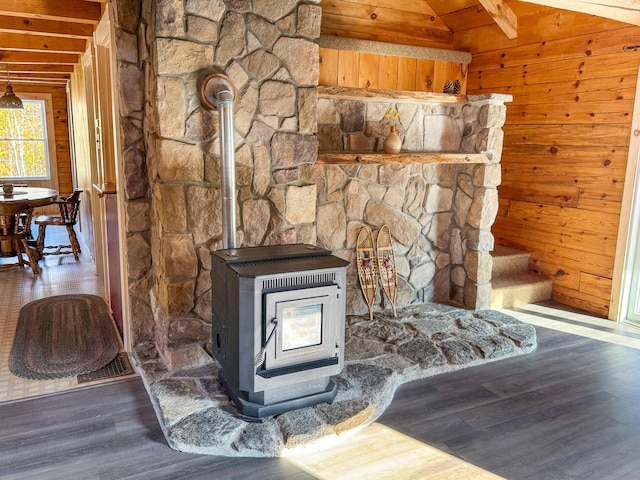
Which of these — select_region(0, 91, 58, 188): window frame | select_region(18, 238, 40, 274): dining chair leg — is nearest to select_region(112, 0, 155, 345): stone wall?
select_region(18, 238, 40, 274): dining chair leg

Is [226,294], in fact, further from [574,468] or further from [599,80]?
[599,80]

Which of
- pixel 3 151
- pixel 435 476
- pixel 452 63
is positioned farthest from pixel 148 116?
pixel 3 151

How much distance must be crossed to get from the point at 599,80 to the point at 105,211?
3.88 m

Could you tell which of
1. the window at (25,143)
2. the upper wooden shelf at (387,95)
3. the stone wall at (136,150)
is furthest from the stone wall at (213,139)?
the window at (25,143)

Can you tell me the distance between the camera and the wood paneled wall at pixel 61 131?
8.52 metres

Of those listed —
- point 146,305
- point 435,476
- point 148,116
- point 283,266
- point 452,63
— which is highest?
point 452,63

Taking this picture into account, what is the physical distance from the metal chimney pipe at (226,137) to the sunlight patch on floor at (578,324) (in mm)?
2522

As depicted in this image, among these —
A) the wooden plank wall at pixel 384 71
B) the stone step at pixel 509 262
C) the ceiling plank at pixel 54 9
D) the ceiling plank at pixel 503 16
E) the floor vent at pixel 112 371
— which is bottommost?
the floor vent at pixel 112 371

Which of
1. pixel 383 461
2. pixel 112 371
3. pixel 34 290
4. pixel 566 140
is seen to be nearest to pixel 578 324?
pixel 566 140

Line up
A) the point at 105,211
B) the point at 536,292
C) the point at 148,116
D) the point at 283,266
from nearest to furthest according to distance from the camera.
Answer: the point at 283,266 < the point at 148,116 < the point at 105,211 < the point at 536,292

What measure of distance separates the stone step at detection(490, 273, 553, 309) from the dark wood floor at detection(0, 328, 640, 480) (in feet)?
3.56

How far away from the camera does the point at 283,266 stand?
93.9 inches

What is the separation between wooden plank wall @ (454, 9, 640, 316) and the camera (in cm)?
384

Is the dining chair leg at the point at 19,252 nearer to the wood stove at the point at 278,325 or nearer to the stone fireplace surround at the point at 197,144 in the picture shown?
the stone fireplace surround at the point at 197,144
